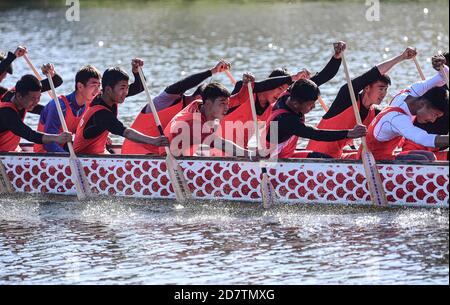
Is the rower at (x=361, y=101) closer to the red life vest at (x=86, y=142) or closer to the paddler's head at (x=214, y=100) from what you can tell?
the paddler's head at (x=214, y=100)

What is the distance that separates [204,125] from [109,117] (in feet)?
3.69

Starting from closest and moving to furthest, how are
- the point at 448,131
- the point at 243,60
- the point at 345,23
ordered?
the point at 448,131, the point at 243,60, the point at 345,23

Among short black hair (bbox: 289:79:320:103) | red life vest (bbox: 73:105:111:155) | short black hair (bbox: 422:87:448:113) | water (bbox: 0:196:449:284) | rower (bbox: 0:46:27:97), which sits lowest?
water (bbox: 0:196:449:284)

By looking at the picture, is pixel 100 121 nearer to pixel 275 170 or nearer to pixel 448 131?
pixel 275 170

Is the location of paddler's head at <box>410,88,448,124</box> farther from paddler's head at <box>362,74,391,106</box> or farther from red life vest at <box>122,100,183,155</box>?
red life vest at <box>122,100,183,155</box>

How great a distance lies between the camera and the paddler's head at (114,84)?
13727 millimetres

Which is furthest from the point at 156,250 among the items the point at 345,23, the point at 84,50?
the point at 345,23

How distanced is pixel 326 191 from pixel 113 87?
2725 millimetres

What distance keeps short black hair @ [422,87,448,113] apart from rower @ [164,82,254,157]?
204cm

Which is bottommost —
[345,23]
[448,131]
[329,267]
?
[329,267]

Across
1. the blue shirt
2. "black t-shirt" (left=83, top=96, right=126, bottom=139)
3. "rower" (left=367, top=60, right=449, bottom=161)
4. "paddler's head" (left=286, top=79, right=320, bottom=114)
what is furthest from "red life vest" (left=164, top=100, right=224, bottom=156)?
"rower" (left=367, top=60, right=449, bottom=161)

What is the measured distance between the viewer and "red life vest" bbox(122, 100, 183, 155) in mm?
14133

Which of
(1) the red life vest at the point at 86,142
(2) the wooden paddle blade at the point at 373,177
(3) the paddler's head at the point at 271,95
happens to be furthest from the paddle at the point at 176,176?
(2) the wooden paddle blade at the point at 373,177

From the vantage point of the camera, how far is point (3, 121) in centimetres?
1436
